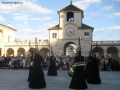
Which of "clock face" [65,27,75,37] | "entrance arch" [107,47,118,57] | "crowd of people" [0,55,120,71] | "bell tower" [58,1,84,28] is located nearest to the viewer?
"crowd of people" [0,55,120,71]

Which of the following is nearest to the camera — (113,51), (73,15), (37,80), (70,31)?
(37,80)

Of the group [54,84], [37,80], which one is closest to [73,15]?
[54,84]

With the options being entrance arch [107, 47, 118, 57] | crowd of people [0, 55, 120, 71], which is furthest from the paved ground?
entrance arch [107, 47, 118, 57]

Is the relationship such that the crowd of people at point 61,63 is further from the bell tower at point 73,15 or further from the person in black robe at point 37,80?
the bell tower at point 73,15

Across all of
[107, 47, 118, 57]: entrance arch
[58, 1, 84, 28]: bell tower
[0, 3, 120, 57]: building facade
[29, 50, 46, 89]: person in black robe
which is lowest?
[29, 50, 46, 89]: person in black robe

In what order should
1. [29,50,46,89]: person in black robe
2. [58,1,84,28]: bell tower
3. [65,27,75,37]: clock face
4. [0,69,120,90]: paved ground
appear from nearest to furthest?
1. [29,50,46,89]: person in black robe
2. [0,69,120,90]: paved ground
3. [65,27,75,37]: clock face
4. [58,1,84,28]: bell tower

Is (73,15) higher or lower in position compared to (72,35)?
higher

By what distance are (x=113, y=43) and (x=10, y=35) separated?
31.9 metres

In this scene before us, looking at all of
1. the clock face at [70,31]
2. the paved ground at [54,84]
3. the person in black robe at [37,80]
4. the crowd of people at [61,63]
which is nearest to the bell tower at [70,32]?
the clock face at [70,31]

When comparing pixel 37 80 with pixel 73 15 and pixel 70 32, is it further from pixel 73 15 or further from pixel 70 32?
pixel 73 15

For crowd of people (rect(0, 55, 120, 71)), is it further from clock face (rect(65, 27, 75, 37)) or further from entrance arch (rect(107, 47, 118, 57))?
entrance arch (rect(107, 47, 118, 57))

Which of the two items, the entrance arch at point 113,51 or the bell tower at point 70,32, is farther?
the entrance arch at point 113,51

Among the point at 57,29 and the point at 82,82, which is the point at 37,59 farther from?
the point at 57,29

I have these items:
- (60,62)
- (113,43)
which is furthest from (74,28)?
(60,62)
